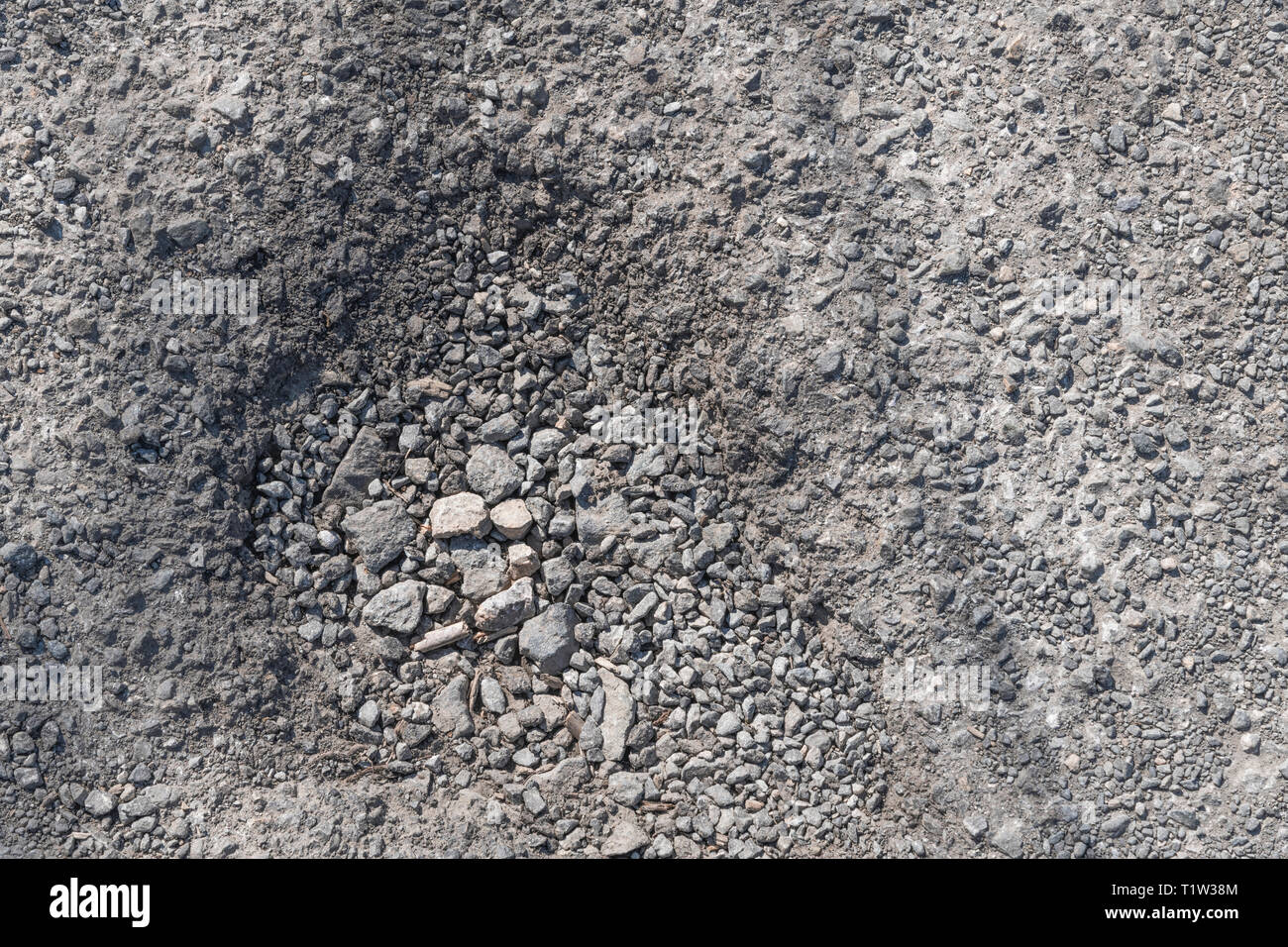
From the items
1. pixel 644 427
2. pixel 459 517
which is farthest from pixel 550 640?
pixel 644 427

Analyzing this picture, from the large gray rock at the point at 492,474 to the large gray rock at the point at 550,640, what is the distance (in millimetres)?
615

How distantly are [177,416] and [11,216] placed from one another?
50.7 inches

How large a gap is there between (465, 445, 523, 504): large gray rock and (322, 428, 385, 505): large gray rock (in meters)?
0.46

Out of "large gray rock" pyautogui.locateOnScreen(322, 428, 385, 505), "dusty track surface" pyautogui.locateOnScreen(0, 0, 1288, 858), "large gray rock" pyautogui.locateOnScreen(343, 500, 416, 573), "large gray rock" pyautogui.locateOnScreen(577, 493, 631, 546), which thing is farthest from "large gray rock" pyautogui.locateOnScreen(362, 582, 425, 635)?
"large gray rock" pyautogui.locateOnScreen(577, 493, 631, 546)

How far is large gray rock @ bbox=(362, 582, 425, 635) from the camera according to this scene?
13.6ft

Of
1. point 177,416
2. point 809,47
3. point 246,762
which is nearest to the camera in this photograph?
point 246,762

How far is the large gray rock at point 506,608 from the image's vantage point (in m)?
4.14

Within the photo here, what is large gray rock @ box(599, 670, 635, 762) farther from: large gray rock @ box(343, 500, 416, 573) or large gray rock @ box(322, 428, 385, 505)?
large gray rock @ box(322, 428, 385, 505)

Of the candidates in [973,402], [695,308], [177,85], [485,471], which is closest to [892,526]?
[973,402]

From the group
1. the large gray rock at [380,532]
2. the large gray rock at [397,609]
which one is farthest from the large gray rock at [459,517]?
the large gray rock at [397,609]

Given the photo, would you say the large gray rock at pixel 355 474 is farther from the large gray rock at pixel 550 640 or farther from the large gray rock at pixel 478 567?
the large gray rock at pixel 550 640

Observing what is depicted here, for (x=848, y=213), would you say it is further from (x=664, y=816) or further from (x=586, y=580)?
(x=664, y=816)

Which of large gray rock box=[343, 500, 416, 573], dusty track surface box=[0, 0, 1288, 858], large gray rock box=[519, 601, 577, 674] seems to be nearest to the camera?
dusty track surface box=[0, 0, 1288, 858]

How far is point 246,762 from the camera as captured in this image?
3.92m
